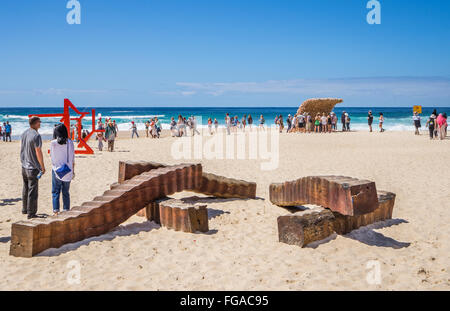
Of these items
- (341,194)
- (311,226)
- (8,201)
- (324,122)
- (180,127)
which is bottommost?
(8,201)

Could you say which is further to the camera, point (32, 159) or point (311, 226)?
point (32, 159)

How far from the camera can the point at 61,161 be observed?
5.84 metres

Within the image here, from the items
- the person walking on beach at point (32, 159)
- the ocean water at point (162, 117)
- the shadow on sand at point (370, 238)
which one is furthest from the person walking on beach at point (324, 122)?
the person walking on beach at point (32, 159)

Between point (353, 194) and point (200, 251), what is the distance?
6.12ft

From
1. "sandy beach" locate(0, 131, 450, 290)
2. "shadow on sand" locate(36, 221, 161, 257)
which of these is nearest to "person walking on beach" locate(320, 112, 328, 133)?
"sandy beach" locate(0, 131, 450, 290)

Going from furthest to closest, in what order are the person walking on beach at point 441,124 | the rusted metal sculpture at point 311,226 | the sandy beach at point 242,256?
1. the person walking on beach at point 441,124
2. the rusted metal sculpture at point 311,226
3. the sandy beach at point 242,256

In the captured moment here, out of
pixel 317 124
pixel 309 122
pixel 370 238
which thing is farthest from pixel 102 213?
pixel 309 122

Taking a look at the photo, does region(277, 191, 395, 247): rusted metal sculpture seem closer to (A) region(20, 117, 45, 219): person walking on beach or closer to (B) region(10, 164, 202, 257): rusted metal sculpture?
(B) region(10, 164, 202, 257): rusted metal sculpture

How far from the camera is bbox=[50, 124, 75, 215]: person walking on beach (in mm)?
5809

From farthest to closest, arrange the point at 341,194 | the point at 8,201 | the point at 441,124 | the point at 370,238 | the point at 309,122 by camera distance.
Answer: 1. the point at 309,122
2. the point at 441,124
3. the point at 8,201
4. the point at 370,238
5. the point at 341,194

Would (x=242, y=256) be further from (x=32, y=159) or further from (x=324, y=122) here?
(x=324, y=122)

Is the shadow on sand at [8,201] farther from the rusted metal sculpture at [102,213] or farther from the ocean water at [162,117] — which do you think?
the ocean water at [162,117]

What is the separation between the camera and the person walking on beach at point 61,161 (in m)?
5.81

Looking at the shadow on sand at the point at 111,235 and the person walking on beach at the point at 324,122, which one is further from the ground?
the person walking on beach at the point at 324,122
